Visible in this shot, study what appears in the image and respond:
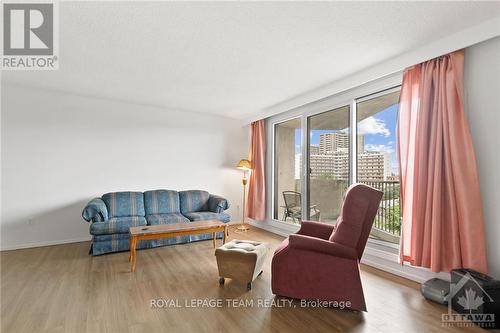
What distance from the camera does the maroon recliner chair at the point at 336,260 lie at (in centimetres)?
209

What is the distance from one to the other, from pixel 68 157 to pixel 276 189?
3.90 meters

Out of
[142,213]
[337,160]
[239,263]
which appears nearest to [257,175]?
[337,160]

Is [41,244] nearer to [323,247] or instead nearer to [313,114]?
[323,247]

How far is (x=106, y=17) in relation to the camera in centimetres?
213

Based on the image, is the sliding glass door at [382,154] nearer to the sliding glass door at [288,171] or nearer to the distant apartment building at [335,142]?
the distant apartment building at [335,142]

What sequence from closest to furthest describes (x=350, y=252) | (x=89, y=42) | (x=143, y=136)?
(x=350, y=252) < (x=89, y=42) < (x=143, y=136)

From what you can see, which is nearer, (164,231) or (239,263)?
(239,263)

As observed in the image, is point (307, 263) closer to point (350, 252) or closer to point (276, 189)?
point (350, 252)

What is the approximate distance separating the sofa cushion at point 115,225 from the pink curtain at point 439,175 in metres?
3.63

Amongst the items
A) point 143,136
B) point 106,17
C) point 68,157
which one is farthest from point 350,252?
point 68,157

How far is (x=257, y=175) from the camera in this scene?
547 cm

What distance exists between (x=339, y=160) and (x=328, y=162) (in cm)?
23

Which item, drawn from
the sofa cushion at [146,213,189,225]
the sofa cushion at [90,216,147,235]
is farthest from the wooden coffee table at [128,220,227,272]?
the sofa cushion at [146,213,189,225]

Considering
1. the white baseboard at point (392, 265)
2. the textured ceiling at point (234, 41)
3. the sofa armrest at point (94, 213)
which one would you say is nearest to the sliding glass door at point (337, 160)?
the white baseboard at point (392, 265)
